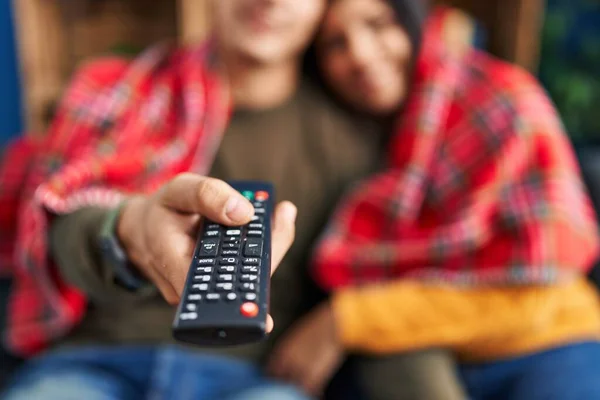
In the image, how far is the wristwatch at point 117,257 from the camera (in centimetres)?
50

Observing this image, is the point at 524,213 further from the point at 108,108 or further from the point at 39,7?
the point at 39,7

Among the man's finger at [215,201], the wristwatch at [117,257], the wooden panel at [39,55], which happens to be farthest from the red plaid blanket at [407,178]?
the wooden panel at [39,55]

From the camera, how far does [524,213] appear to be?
734 millimetres

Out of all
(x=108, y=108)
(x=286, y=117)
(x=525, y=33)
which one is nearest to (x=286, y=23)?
(x=286, y=117)

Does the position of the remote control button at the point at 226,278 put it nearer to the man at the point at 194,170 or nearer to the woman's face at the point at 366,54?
the man at the point at 194,170

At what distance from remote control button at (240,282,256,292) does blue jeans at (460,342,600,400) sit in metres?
0.43

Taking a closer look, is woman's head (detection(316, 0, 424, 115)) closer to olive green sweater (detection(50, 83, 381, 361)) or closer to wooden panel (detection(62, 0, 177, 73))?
olive green sweater (detection(50, 83, 381, 361))

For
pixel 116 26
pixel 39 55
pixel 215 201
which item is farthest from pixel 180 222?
pixel 116 26

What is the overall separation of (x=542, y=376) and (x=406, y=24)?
1.41 ft

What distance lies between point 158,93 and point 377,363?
0.43 metres

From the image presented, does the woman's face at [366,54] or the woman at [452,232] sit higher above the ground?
the woman's face at [366,54]

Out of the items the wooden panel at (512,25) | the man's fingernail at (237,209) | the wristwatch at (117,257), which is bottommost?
the wooden panel at (512,25)

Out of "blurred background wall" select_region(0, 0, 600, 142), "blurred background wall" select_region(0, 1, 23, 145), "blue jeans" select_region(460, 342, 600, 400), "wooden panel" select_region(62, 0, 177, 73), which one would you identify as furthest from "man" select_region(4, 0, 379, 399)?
"blurred background wall" select_region(0, 1, 23, 145)

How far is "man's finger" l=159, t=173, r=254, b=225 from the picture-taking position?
1.28 feet
